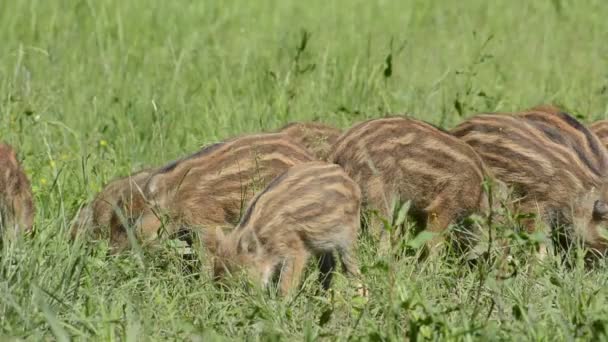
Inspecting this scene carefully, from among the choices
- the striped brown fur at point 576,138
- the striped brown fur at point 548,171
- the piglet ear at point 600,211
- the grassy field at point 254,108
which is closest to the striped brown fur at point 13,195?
the grassy field at point 254,108

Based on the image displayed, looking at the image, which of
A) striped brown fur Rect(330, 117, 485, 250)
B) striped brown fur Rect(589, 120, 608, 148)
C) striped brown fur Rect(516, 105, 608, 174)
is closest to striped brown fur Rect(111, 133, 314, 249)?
striped brown fur Rect(330, 117, 485, 250)

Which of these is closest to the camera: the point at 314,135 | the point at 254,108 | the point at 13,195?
the point at 13,195

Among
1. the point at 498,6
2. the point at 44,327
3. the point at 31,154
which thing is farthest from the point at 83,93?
the point at 498,6

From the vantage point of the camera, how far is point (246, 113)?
743 cm

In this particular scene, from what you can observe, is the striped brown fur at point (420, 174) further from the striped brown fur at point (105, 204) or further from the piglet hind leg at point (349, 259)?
the striped brown fur at point (105, 204)

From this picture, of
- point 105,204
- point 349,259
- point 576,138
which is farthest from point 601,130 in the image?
point 105,204

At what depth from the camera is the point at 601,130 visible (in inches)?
261

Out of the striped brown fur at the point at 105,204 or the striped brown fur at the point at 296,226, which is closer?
the striped brown fur at the point at 296,226

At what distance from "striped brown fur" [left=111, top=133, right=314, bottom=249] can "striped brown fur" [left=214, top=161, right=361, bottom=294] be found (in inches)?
16.0

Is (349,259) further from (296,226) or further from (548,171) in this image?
(548,171)

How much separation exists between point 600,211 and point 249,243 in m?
1.72

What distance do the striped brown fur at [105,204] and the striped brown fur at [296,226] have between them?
687mm

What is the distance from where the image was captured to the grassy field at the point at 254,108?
179 inches

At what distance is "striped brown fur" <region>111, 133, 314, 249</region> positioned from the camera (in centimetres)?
584
